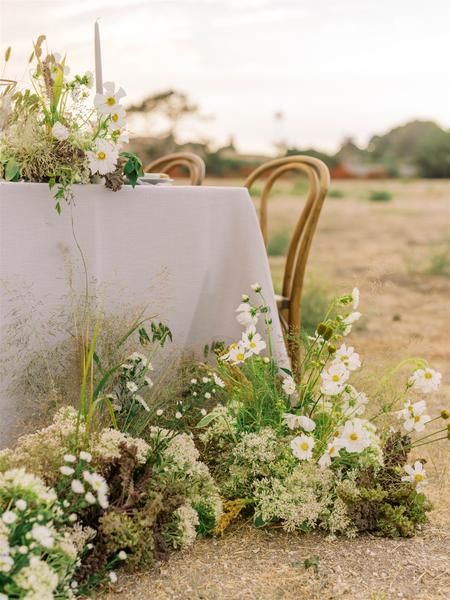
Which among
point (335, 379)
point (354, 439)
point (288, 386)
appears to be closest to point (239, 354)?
point (288, 386)

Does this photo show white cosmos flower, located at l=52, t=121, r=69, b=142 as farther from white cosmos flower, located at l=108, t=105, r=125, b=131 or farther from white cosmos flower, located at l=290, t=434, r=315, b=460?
white cosmos flower, located at l=290, t=434, r=315, b=460

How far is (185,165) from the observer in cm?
355

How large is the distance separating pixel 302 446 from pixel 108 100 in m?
1.03

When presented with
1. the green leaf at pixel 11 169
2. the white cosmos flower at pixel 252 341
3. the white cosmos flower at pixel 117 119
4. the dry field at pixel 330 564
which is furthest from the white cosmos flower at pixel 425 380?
the green leaf at pixel 11 169

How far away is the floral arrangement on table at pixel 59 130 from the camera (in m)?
1.98

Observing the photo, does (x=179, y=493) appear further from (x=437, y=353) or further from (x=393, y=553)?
(x=437, y=353)

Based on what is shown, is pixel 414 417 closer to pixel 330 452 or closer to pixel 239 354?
pixel 330 452

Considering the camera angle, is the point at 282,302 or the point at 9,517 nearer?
the point at 9,517

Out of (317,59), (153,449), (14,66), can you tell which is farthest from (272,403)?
(317,59)

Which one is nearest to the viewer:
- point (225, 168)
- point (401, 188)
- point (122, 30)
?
point (122, 30)

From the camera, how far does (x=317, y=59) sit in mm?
8648

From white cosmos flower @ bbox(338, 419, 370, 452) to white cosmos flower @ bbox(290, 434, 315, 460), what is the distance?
0.08m

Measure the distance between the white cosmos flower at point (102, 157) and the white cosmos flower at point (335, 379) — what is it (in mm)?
791

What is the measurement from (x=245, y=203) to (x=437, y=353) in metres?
2.54
